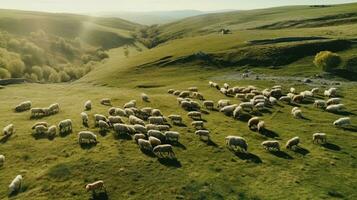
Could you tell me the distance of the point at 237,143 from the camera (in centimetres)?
3225

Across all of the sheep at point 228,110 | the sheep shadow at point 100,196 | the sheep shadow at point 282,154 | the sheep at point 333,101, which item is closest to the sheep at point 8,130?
the sheep shadow at point 100,196

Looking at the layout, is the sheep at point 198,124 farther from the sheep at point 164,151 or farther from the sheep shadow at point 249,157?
the sheep at point 164,151

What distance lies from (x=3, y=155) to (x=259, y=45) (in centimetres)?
6333

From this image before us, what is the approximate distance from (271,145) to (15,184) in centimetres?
1923

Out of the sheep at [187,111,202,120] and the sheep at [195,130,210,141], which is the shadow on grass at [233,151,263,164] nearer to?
the sheep at [195,130,210,141]

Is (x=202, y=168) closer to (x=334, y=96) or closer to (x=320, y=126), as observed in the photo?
(x=320, y=126)

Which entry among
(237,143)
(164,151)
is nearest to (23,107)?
(164,151)

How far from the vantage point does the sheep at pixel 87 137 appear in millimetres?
32606

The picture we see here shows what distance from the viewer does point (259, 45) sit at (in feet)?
275

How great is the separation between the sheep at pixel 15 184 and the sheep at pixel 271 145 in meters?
18.6

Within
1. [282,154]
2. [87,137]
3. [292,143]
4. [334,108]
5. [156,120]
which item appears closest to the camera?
[282,154]

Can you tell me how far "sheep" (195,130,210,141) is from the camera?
3434 cm

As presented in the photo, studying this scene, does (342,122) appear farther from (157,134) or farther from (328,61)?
(328,61)

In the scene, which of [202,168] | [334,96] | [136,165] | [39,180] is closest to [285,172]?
[202,168]
